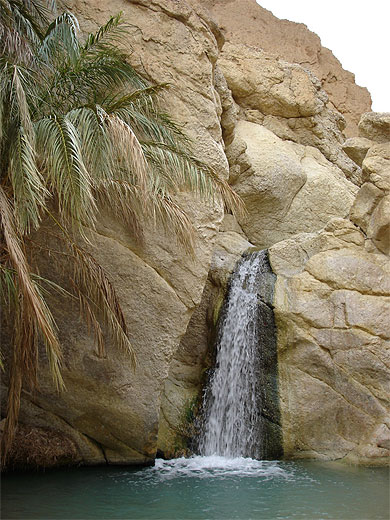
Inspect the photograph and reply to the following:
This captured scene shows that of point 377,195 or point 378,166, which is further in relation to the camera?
point 378,166

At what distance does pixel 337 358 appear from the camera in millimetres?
9578

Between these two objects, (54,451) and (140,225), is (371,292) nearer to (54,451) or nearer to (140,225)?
(140,225)

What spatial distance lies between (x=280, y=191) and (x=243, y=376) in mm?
6449

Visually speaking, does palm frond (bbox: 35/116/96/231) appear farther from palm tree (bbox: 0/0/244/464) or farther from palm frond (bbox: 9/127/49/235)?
palm frond (bbox: 9/127/49/235)

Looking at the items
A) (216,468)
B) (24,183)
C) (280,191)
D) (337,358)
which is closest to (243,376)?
(337,358)

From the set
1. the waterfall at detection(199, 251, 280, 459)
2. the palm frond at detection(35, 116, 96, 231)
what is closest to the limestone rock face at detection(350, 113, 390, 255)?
the waterfall at detection(199, 251, 280, 459)

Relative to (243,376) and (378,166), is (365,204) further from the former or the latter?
(243,376)

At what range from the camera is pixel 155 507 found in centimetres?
657

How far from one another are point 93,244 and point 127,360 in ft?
5.86

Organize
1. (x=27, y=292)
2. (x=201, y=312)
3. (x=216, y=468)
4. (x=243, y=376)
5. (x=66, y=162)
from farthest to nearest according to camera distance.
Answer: (x=201, y=312) < (x=243, y=376) < (x=216, y=468) < (x=66, y=162) < (x=27, y=292)

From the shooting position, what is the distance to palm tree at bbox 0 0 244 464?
6.67 meters

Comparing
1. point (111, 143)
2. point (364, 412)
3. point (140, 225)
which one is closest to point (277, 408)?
point (364, 412)

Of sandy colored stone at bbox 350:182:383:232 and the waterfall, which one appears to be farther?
sandy colored stone at bbox 350:182:383:232

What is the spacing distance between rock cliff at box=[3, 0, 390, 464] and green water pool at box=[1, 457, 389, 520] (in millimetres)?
629
